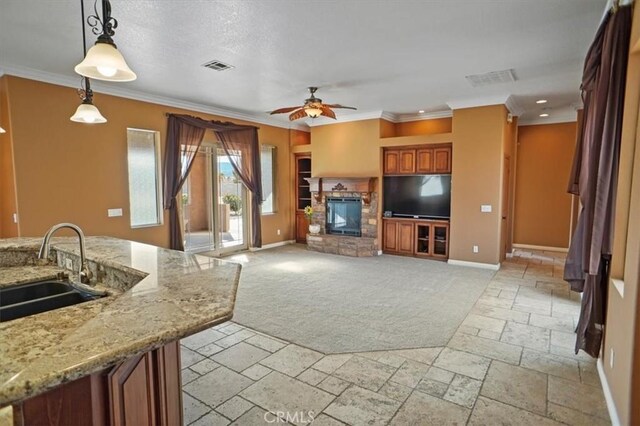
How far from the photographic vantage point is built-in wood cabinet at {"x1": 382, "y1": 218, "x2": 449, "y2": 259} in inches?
274

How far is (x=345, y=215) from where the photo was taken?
7906mm

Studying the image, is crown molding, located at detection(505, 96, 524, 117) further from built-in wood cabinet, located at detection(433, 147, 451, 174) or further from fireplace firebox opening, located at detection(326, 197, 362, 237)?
fireplace firebox opening, located at detection(326, 197, 362, 237)

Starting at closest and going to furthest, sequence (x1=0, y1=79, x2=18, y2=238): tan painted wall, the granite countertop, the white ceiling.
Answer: the granite countertop → the white ceiling → (x1=0, y1=79, x2=18, y2=238): tan painted wall

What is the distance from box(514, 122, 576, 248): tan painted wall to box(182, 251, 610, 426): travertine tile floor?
4783 mm

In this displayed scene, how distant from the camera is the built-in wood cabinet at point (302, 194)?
29.1 ft

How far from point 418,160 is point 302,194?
3.14 m

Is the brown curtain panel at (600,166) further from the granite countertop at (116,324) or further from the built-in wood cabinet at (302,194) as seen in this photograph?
the built-in wood cabinet at (302,194)

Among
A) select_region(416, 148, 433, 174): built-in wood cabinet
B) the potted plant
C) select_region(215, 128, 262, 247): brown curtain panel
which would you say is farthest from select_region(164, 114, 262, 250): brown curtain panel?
select_region(416, 148, 433, 174): built-in wood cabinet

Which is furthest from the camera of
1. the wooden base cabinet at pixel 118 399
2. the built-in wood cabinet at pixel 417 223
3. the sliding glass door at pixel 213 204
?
the built-in wood cabinet at pixel 417 223

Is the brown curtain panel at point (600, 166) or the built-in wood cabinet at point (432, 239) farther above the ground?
the brown curtain panel at point (600, 166)

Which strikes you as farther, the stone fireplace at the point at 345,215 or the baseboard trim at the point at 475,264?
the stone fireplace at the point at 345,215

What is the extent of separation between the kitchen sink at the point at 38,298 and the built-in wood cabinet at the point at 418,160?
246 inches

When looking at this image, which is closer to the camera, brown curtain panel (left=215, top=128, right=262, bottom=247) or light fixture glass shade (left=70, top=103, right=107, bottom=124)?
light fixture glass shade (left=70, top=103, right=107, bottom=124)

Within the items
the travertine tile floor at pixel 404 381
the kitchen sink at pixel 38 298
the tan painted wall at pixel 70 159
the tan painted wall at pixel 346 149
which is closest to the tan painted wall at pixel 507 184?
the tan painted wall at pixel 346 149
